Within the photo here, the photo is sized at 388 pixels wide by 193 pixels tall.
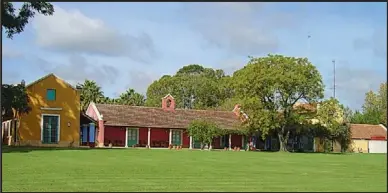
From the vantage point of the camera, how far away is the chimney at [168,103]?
165 ft

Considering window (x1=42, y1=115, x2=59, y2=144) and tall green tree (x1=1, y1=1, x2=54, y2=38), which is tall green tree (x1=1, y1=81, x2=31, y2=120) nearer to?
tall green tree (x1=1, y1=1, x2=54, y2=38)

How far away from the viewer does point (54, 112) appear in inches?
1583

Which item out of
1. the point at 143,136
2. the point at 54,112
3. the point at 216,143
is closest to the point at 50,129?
the point at 54,112

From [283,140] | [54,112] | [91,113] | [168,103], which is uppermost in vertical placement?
[168,103]

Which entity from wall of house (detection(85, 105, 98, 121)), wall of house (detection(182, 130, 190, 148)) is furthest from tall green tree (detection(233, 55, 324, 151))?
wall of house (detection(85, 105, 98, 121))

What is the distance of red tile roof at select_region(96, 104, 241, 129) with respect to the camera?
45750 mm

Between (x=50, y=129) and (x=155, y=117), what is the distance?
10.1 meters

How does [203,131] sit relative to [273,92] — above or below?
below

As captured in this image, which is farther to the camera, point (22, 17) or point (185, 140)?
point (185, 140)

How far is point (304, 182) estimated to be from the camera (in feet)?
18.0

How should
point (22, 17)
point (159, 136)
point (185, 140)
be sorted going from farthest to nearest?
point (185, 140) → point (159, 136) → point (22, 17)

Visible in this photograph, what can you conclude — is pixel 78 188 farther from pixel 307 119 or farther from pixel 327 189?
pixel 307 119

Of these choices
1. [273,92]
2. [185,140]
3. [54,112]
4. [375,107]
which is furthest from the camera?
[185,140]

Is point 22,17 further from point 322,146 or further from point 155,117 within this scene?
point 155,117
